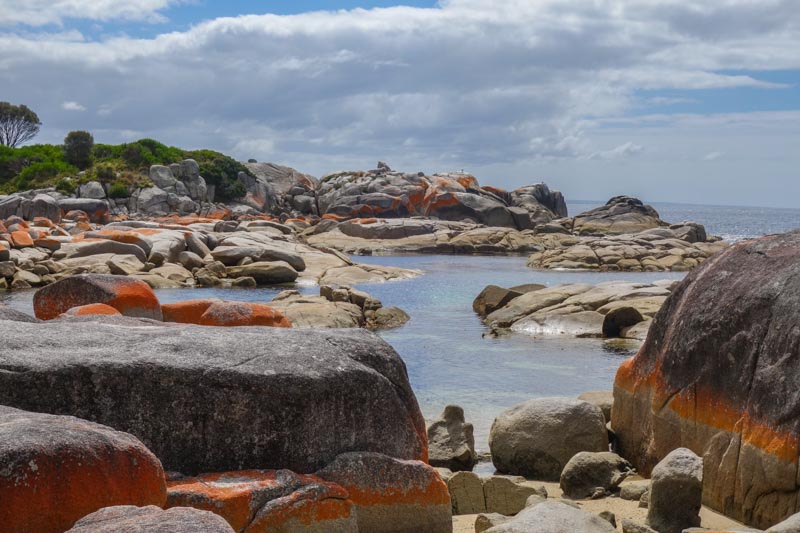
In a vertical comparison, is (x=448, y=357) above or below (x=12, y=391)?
below

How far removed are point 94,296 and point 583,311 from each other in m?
17.4

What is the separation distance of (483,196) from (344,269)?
126 ft

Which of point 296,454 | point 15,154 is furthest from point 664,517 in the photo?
point 15,154

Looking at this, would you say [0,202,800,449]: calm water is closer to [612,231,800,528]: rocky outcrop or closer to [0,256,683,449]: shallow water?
[0,256,683,449]: shallow water

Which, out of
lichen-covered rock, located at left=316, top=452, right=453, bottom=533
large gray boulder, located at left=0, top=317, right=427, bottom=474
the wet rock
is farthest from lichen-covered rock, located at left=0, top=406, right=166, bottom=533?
the wet rock

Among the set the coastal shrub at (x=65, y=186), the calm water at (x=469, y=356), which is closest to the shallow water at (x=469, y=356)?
the calm water at (x=469, y=356)

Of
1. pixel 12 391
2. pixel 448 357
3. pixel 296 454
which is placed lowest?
pixel 448 357

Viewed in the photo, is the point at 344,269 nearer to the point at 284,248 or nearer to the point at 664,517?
the point at 284,248

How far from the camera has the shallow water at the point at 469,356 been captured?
18.8 metres

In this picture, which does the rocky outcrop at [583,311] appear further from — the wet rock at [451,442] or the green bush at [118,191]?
the green bush at [118,191]

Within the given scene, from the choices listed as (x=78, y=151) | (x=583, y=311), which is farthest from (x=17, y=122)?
(x=583, y=311)

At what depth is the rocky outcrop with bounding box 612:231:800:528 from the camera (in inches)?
356

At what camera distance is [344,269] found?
4441 centimetres

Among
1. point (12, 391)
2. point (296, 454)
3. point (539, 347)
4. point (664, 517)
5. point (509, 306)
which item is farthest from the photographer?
point (509, 306)
